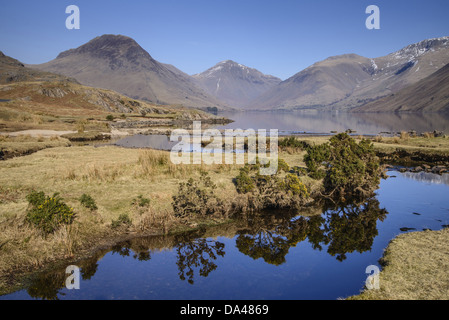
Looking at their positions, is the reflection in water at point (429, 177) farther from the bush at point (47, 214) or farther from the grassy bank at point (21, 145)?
the grassy bank at point (21, 145)

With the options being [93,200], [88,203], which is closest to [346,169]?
[93,200]

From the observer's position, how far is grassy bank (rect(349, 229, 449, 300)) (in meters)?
11.0

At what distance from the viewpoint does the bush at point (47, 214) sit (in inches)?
595

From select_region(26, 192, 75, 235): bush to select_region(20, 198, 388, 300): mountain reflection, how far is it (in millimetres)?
2606

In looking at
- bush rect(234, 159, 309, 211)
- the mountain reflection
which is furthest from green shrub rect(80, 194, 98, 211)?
bush rect(234, 159, 309, 211)

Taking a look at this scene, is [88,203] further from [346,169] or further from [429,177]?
[429,177]

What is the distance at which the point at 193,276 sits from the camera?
45.5 feet

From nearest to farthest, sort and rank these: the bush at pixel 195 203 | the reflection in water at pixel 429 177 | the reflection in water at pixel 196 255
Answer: the reflection in water at pixel 196 255 → the bush at pixel 195 203 → the reflection in water at pixel 429 177

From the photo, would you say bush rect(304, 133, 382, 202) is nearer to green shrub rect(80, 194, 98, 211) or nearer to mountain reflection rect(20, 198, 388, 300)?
mountain reflection rect(20, 198, 388, 300)

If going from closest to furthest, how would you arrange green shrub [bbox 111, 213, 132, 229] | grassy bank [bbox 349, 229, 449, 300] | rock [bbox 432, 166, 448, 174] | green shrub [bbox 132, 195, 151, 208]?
grassy bank [bbox 349, 229, 449, 300] → green shrub [bbox 111, 213, 132, 229] → green shrub [bbox 132, 195, 151, 208] → rock [bbox 432, 166, 448, 174]

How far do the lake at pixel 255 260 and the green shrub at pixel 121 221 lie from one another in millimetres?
1355

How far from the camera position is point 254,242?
57.2 feet

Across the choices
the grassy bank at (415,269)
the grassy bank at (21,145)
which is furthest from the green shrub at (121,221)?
the grassy bank at (21,145)

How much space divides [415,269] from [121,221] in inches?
597
